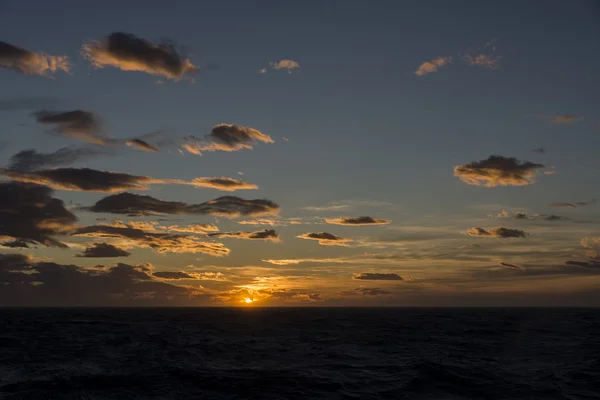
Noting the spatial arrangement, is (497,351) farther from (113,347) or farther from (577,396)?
(113,347)

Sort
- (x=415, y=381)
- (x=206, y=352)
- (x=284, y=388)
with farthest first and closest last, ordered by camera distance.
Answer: (x=206, y=352) < (x=415, y=381) < (x=284, y=388)

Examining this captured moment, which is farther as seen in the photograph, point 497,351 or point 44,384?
point 497,351

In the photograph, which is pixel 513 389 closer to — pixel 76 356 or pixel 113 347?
pixel 76 356

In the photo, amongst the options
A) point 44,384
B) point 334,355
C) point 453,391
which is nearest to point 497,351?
point 334,355

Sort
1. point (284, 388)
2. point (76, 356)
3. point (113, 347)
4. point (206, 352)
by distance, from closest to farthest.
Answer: point (284, 388) < point (76, 356) < point (206, 352) < point (113, 347)

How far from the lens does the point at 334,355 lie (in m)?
40.8

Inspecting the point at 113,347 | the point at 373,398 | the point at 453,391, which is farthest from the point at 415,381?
the point at 113,347

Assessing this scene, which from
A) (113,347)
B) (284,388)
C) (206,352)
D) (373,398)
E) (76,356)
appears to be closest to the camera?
(373,398)

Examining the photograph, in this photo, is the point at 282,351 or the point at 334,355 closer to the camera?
the point at 334,355

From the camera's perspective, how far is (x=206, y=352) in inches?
1686

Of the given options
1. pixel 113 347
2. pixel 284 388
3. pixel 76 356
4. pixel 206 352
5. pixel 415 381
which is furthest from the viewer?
pixel 113 347

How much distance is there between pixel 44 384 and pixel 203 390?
991 centimetres

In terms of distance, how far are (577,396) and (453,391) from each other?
6615 millimetres

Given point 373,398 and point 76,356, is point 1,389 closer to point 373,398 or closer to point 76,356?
point 76,356
